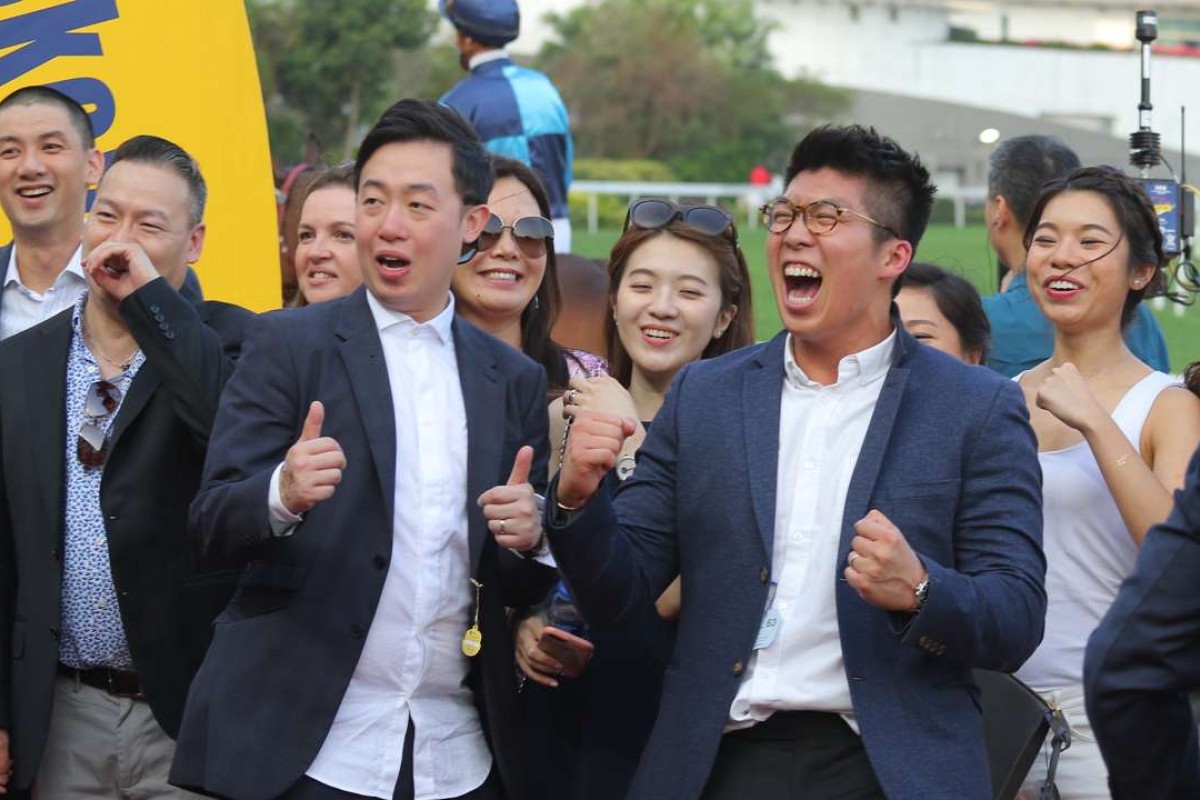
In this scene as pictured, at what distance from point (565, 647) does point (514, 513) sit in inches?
20.5

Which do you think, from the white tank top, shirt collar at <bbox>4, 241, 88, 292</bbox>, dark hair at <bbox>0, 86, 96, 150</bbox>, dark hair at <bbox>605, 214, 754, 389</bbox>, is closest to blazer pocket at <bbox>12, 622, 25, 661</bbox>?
shirt collar at <bbox>4, 241, 88, 292</bbox>

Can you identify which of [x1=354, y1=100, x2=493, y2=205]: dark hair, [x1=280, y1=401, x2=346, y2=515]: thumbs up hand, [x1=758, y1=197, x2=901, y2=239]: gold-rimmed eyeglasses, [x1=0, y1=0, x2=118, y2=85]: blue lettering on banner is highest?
[x1=0, y1=0, x2=118, y2=85]: blue lettering on banner

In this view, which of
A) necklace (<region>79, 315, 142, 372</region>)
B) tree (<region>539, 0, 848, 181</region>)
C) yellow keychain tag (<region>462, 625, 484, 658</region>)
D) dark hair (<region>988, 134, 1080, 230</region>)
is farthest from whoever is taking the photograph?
tree (<region>539, 0, 848, 181</region>)

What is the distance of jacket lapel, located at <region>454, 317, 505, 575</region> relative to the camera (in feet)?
13.6

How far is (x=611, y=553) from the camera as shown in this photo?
378cm

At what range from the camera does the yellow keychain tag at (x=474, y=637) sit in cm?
411

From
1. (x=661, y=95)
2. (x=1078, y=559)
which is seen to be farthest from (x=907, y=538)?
(x=661, y=95)

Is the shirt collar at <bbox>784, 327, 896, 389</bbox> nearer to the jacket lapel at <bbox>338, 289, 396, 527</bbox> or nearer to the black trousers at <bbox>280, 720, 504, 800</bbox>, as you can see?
the jacket lapel at <bbox>338, 289, 396, 527</bbox>

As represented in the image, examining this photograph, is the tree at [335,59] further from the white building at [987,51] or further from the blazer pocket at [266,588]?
the blazer pocket at [266,588]

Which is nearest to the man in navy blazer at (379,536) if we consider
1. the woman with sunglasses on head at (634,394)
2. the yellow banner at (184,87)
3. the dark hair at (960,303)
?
the woman with sunglasses on head at (634,394)

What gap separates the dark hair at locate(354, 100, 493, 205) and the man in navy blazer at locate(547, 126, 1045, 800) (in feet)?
2.48

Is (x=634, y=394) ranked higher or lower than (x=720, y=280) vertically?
lower

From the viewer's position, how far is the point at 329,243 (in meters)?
6.27

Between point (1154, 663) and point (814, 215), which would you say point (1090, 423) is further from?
point (1154, 663)
